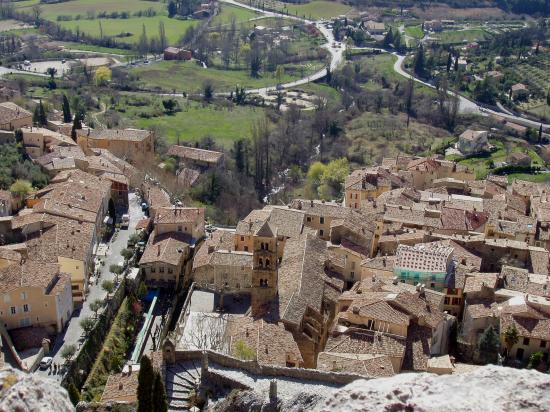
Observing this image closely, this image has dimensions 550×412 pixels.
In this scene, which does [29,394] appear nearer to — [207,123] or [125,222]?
[125,222]

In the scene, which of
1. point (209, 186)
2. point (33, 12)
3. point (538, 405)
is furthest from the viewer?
point (33, 12)

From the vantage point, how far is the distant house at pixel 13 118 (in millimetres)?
59666

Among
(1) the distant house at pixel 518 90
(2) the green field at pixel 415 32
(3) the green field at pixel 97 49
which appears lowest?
(3) the green field at pixel 97 49

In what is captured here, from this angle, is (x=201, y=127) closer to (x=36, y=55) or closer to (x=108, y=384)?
(x=36, y=55)

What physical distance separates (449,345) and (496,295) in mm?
3809

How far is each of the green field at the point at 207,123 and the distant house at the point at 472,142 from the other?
27089 mm

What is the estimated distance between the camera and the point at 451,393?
26.8 feet

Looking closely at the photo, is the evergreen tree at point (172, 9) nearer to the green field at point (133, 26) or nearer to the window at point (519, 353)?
the green field at point (133, 26)

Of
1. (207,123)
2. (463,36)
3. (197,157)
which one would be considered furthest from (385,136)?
(463,36)

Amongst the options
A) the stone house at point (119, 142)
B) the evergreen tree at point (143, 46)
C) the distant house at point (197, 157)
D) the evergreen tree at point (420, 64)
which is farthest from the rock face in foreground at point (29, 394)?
the evergreen tree at point (143, 46)

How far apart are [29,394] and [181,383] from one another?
21.9 m

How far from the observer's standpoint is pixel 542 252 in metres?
43.0

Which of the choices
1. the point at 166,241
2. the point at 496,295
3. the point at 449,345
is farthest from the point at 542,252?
the point at 166,241

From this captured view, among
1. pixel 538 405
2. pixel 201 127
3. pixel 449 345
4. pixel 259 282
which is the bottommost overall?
pixel 201 127
